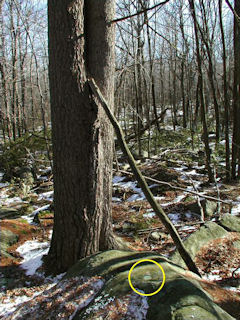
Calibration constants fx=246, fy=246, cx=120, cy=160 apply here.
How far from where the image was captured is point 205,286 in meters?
2.52

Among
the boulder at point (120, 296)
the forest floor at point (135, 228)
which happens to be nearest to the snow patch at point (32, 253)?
the forest floor at point (135, 228)

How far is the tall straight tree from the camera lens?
264 cm

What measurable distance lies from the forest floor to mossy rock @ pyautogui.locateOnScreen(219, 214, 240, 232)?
0.65 ft

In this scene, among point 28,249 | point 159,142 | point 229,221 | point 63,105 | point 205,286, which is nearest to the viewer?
point 205,286

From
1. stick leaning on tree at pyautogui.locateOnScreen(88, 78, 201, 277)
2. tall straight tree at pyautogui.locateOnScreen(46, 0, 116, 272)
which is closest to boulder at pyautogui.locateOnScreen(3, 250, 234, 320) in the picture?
stick leaning on tree at pyautogui.locateOnScreen(88, 78, 201, 277)

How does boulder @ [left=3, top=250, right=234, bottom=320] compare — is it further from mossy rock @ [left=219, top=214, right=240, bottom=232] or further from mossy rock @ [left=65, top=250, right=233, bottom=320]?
mossy rock @ [left=219, top=214, right=240, bottom=232]

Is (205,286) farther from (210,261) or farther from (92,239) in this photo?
(92,239)

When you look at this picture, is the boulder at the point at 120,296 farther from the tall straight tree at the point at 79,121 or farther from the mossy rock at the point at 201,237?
the mossy rock at the point at 201,237

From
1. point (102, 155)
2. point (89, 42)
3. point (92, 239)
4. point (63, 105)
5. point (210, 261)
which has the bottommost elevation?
point (210, 261)

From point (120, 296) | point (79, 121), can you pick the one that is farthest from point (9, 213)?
point (120, 296)

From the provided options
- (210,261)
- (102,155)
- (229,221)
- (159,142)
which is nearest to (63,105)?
(102,155)

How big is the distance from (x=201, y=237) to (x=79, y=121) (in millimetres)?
2601

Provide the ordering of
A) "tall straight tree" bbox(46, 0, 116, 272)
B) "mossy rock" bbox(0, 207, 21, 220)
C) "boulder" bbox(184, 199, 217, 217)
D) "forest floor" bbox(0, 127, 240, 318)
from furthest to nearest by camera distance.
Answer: "mossy rock" bbox(0, 207, 21, 220) → "boulder" bbox(184, 199, 217, 217) → "forest floor" bbox(0, 127, 240, 318) → "tall straight tree" bbox(46, 0, 116, 272)

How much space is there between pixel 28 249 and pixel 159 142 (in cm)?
1119
